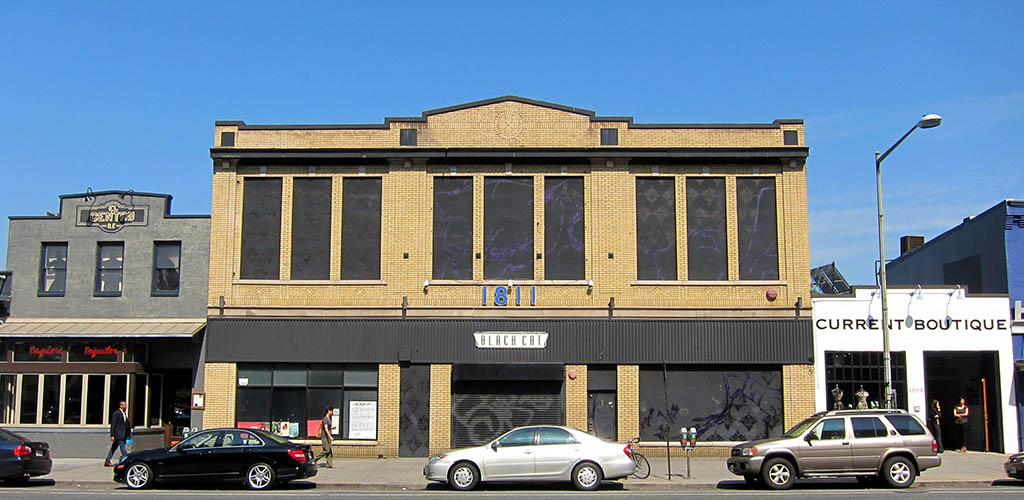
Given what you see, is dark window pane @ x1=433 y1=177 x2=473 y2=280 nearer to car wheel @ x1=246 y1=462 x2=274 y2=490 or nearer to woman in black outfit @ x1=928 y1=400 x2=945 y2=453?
car wheel @ x1=246 y1=462 x2=274 y2=490

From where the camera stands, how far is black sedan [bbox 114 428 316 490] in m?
18.7

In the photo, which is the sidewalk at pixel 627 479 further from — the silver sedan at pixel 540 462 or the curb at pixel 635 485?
the silver sedan at pixel 540 462

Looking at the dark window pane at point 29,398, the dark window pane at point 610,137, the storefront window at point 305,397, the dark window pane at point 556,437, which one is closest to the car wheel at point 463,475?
the dark window pane at point 556,437

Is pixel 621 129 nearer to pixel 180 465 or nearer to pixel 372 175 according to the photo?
pixel 372 175

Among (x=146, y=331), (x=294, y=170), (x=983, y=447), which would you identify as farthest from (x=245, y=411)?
(x=983, y=447)

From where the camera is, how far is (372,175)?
25.6m

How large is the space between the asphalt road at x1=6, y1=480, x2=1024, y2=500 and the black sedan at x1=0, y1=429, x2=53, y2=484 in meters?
0.35

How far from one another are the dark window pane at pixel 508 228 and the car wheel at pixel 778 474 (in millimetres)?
9089

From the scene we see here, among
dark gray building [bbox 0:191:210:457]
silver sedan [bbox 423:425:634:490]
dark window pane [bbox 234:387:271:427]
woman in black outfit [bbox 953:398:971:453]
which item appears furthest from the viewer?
woman in black outfit [bbox 953:398:971:453]

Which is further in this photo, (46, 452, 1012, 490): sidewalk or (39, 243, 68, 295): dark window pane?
(39, 243, 68, 295): dark window pane

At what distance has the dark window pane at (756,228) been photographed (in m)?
25.1

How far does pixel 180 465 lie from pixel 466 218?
10333 millimetres

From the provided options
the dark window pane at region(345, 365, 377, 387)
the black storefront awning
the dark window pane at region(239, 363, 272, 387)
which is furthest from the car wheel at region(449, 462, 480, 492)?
the dark window pane at region(239, 363, 272, 387)

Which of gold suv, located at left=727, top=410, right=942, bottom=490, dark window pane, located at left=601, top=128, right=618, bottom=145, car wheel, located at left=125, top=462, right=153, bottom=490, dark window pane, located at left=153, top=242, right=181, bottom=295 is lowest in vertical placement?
car wheel, located at left=125, top=462, right=153, bottom=490
